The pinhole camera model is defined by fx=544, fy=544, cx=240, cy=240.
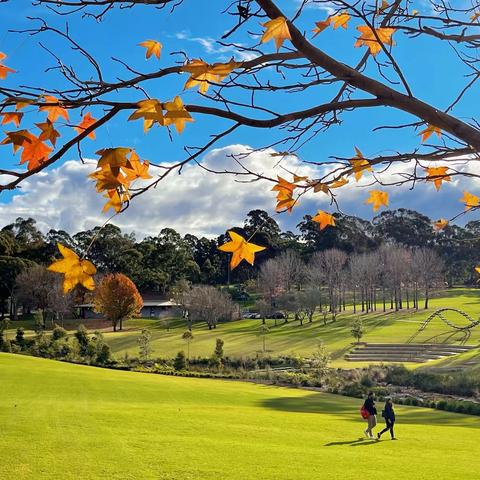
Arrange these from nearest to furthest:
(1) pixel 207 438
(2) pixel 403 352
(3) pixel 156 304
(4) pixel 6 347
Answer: (1) pixel 207 438 < (4) pixel 6 347 < (2) pixel 403 352 < (3) pixel 156 304

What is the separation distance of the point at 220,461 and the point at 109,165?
8.18 m

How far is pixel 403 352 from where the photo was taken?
106ft

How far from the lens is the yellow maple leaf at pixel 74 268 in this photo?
1.37 metres

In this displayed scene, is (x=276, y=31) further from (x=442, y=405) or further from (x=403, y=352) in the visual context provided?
(x=403, y=352)

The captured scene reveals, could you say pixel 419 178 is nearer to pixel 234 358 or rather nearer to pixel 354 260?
pixel 234 358

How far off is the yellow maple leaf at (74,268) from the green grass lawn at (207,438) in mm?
6898

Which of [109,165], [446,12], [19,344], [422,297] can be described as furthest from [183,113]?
[422,297]

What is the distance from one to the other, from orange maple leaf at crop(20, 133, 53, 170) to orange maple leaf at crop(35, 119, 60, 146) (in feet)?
0.06

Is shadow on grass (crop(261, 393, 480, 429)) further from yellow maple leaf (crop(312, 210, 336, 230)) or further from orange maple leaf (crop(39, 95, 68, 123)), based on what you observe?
orange maple leaf (crop(39, 95, 68, 123))

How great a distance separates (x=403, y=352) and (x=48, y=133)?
109ft

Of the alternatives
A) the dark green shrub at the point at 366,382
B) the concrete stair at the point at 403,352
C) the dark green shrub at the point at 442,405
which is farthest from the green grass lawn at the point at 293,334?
the dark green shrub at the point at 442,405

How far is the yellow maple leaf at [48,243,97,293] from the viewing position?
4.49 feet

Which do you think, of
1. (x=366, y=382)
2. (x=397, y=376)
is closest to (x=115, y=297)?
(x=366, y=382)

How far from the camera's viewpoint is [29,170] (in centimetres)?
136
